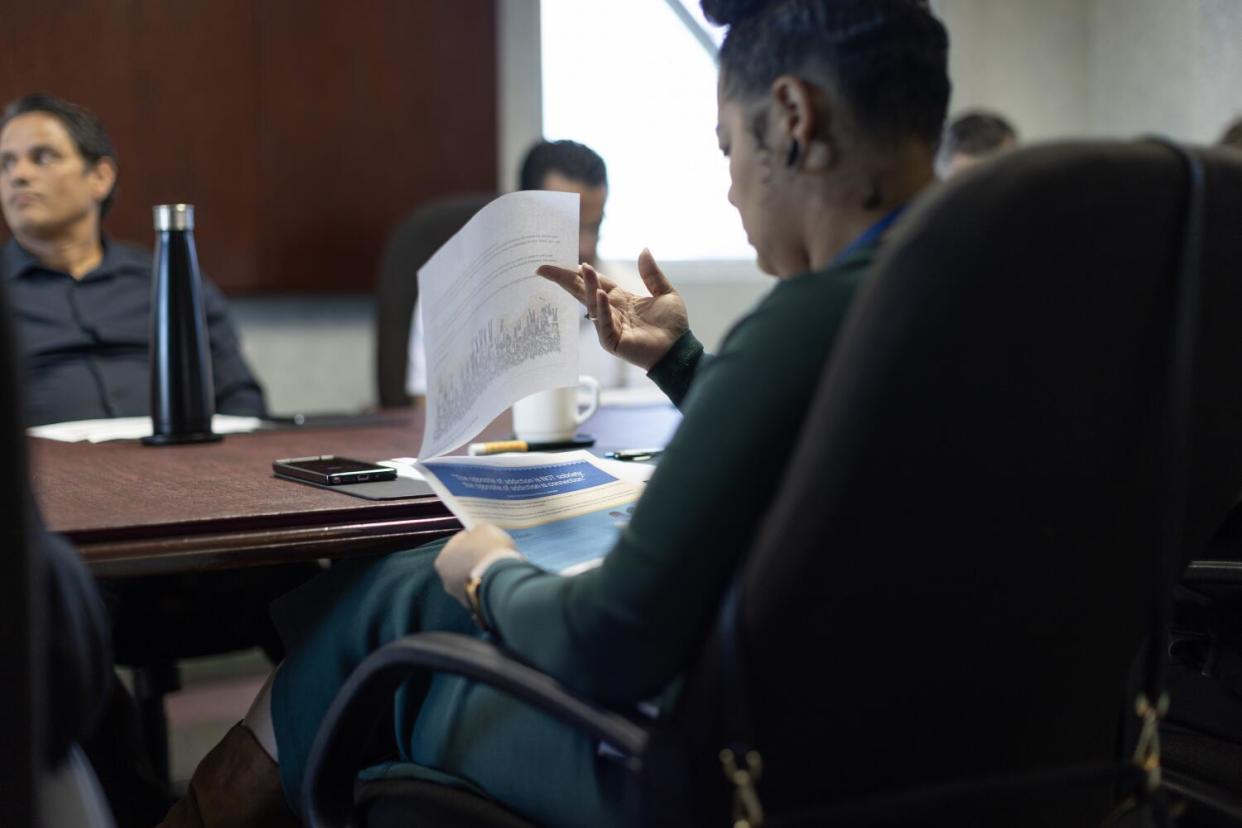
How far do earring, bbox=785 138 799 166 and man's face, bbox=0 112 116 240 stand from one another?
7.36ft

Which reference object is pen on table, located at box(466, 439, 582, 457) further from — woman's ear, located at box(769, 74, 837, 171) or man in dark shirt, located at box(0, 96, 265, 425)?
man in dark shirt, located at box(0, 96, 265, 425)

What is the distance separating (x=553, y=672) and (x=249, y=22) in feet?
10.5

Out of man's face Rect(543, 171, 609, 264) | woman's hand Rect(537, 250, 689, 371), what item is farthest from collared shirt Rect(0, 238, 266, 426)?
woman's hand Rect(537, 250, 689, 371)

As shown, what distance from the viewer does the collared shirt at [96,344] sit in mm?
2688

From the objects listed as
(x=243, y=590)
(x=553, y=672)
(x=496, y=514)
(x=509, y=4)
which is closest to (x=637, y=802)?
(x=553, y=672)

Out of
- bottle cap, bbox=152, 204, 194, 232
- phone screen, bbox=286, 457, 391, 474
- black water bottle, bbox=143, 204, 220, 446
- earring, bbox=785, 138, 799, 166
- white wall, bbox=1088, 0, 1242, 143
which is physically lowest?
phone screen, bbox=286, 457, 391, 474

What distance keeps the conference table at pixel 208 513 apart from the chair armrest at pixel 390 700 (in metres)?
0.21

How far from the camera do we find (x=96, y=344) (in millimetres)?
2789

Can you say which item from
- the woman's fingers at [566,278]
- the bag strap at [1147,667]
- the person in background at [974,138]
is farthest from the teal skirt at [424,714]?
the person in background at [974,138]

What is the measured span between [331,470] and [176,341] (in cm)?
55

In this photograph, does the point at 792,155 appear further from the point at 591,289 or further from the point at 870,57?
the point at 591,289

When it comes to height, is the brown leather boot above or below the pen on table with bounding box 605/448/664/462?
below

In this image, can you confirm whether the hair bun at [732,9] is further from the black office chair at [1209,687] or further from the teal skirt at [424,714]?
the black office chair at [1209,687]

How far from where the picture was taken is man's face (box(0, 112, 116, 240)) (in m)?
2.79
